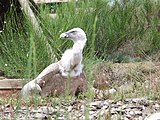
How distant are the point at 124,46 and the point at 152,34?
0.55 metres

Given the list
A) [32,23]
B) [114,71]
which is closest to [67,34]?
[32,23]

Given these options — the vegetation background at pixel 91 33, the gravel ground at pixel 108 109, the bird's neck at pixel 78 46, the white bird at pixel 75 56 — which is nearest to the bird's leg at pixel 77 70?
the white bird at pixel 75 56

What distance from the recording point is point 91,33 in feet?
26.6

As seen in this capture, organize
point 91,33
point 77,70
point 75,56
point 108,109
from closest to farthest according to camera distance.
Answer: point 108,109 < point 75,56 < point 77,70 < point 91,33

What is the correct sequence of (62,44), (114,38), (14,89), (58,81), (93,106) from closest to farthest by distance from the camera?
(93,106) → (58,81) → (14,89) → (62,44) → (114,38)

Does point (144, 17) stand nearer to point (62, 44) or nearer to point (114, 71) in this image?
point (114, 71)

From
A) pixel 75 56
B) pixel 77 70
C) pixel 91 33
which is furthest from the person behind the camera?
pixel 91 33

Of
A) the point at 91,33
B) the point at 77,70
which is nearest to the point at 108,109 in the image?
the point at 77,70

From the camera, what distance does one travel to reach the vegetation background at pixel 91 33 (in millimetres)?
6859

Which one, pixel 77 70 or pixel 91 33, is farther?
pixel 91 33

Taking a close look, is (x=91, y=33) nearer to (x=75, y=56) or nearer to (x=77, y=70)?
(x=77, y=70)

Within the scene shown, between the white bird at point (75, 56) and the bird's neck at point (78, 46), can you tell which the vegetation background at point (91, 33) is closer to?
the white bird at point (75, 56)

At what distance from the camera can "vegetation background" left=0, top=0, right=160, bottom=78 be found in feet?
22.5

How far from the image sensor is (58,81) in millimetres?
5660
